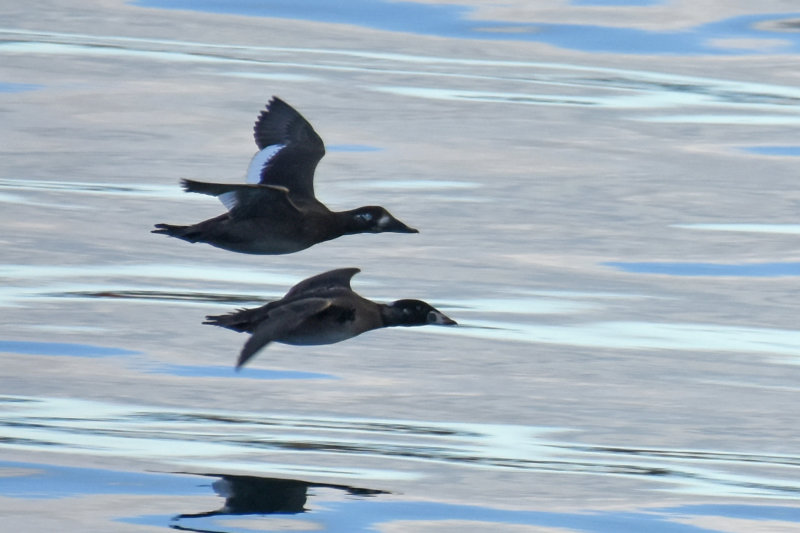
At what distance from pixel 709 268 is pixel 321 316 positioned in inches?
217

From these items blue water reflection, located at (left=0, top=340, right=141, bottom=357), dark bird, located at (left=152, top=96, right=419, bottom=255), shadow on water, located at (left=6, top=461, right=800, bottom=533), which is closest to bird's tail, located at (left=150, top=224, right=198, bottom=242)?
dark bird, located at (left=152, top=96, right=419, bottom=255)

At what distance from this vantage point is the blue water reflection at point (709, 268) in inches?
548

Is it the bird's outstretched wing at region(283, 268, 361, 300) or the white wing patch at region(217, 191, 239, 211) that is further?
the white wing patch at region(217, 191, 239, 211)

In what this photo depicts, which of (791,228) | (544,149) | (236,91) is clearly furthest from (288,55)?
(791,228)

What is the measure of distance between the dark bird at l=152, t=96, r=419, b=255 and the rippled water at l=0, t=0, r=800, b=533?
1.10 m

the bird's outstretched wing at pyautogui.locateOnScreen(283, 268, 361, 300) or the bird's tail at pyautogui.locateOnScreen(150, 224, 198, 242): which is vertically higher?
the bird's tail at pyautogui.locateOnScreen(150, 224, 198, 242)

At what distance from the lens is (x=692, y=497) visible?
31.3ft

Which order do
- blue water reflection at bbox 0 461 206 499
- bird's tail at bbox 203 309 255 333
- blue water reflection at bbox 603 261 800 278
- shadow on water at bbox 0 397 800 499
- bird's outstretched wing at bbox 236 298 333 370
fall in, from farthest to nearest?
blue water reflection at bbox 603 261 800 278, shadow on water at bbox 0 397 800 499, blue water reflection at bbox 0 461 206 499, bird's tail at bbox 203 309 255 333, bird's outstretched wing at bbox 236 298 333 370

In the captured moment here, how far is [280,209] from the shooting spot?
33.2 feet

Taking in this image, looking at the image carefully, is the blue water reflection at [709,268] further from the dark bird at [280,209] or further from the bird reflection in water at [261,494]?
the bird reflection in water at [261,494]

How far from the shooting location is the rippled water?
955cm

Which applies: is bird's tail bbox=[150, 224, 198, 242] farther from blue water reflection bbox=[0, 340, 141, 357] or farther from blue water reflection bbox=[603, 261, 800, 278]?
blue water reflection bbox=[603, 261, 800, 278]

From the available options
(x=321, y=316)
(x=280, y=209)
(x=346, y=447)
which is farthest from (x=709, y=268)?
(x=321, y=316)

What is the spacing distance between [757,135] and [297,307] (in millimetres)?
9792
